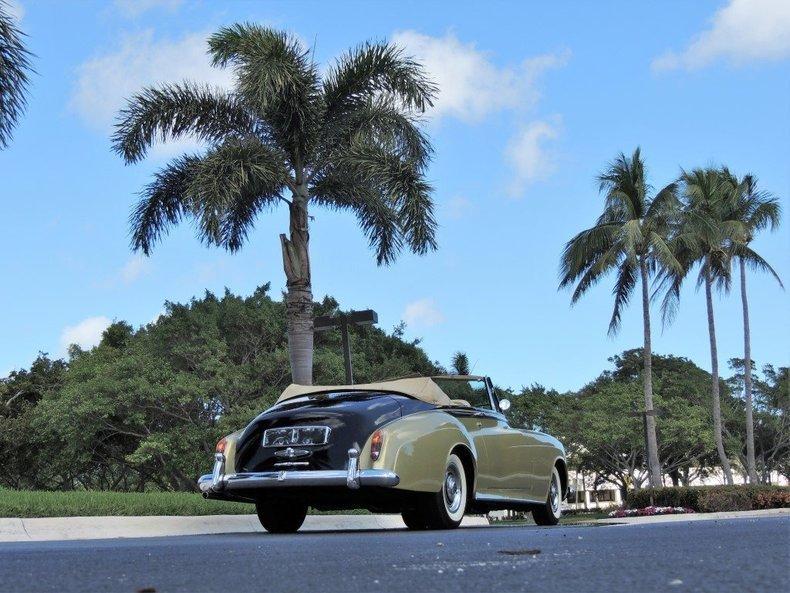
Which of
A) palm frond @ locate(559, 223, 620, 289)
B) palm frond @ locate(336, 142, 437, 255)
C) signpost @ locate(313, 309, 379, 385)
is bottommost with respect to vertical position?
signpost @ locate(313, 309, 379, 385)

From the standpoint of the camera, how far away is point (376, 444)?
350 inches

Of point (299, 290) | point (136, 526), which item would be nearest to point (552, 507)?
point (136, 526)

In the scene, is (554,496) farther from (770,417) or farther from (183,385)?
(770,417)

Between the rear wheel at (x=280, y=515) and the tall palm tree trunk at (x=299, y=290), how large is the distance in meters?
9.11

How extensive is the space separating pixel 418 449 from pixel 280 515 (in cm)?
220

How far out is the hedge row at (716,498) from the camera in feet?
97.9

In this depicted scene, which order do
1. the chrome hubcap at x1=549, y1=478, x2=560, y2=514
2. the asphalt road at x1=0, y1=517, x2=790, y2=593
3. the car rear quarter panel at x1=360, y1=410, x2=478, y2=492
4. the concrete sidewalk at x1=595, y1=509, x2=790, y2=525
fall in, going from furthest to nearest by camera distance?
the concrete sidewalk at x1=595, y1=509, x2=790, y2=525
the chrome hubcap at x1=549, y1=478, x2=560, y2=514
the car rear quarter panel at x1=360, y1=410, x2=478, y2=492
the asphalt road at x1=0, y1=517, x2=790, y2=593

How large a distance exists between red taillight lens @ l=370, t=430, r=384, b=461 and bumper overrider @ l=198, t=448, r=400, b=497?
0.13 metres

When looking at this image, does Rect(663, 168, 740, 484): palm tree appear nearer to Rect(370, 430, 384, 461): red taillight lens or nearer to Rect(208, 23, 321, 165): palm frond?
Rect(208, 23, 321, 165): palm frond

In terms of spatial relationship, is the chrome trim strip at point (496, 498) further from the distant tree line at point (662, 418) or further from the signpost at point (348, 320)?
the distant tree line at point (662, 418)

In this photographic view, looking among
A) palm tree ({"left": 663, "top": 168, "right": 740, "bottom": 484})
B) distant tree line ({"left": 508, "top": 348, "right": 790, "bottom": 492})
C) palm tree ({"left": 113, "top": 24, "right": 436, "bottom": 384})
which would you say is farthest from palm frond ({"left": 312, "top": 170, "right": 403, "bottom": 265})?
distant tree line ({"left": 508, "top": 348, "right": 790, "bottom": 492})

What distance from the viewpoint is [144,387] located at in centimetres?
2894

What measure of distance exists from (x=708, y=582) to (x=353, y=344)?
30236 millimetres

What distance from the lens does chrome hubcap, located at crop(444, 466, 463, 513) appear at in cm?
947
